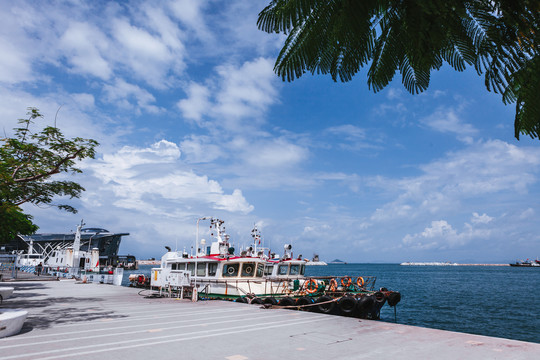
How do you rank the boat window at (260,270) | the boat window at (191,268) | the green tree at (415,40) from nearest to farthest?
1. the green tree at (415,40)
2. the boat window at (260,270)
3. the boat window at (191,268)

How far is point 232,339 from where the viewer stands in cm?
930

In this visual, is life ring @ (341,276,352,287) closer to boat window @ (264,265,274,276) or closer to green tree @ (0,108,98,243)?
boat window @ (264,265,274,276)

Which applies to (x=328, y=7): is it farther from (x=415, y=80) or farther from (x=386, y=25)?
(x=415, y=80)

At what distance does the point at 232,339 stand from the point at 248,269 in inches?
516

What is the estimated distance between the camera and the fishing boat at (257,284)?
16641 mm

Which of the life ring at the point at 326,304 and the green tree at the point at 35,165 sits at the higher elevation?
the green tree at the point at 35,165

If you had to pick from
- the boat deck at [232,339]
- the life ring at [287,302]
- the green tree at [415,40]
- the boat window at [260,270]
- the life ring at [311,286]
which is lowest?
the boat deck at [232,339]

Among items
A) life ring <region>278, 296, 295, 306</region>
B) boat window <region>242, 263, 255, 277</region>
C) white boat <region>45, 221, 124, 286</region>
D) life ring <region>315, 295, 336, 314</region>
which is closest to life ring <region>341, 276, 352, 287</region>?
boat window <region>242, 263, 255, 277</region>

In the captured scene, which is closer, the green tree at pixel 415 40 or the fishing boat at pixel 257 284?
the green tree at pixel 415 40

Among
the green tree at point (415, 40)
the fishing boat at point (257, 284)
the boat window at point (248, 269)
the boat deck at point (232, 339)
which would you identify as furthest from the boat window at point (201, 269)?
the green tree at point (415, 40)

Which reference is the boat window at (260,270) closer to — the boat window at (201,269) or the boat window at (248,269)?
the boat window at (248,269)

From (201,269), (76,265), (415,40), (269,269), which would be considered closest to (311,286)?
(269,269)

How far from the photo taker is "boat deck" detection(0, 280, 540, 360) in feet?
25.8

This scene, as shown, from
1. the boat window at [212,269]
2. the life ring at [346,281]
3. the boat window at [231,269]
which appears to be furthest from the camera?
the life ring at [346,281]
